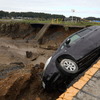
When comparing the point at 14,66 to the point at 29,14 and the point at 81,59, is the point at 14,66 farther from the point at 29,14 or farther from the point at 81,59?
the point at 29,14

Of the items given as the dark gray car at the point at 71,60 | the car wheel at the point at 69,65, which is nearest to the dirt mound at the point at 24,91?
the dark gray car at the point at 71,60

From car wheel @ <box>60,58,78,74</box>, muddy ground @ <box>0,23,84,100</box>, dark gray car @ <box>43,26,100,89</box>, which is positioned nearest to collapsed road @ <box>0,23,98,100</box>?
muddy ground @ <box>0,23,84,100</box>

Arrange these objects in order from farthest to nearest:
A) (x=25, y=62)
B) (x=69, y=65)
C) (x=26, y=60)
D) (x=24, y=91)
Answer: (x=26, y=60) → (x=25, y=62) → (x=24, y=91) → (x=69, y=65)

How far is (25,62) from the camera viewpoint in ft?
38.8

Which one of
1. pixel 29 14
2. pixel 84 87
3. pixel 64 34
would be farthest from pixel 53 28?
pixel 29 14

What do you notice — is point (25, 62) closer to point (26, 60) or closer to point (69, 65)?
point (26, 60)

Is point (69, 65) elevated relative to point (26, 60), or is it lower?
elevated

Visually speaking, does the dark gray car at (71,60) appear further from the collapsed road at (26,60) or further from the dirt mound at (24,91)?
the collapsed road at (26,60)

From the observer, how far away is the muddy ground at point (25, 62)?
6.14 m

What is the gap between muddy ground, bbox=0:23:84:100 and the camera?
6.14 m

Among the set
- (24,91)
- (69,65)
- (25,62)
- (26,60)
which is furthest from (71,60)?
(26,60)

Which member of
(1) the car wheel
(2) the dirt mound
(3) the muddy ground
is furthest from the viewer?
(3) the muddy ground

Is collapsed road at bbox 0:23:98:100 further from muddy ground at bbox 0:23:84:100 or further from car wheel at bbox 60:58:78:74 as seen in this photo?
car wheel at bbox 60:58:78:74

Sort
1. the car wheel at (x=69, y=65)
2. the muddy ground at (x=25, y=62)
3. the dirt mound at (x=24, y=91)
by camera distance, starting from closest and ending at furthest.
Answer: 1. the car wheel at (x=69, y=65)
2. the dirt mound at (x=24, y=91)
3. the muddy ground at (x=25, y=62)
